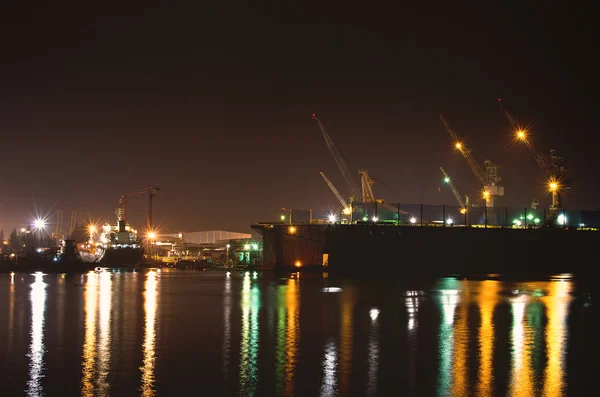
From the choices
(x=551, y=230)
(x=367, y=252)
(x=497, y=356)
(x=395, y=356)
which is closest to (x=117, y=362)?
(x=395, y=356)

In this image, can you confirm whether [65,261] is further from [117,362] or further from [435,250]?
[117,362]

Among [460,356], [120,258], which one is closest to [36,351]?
[460,356]

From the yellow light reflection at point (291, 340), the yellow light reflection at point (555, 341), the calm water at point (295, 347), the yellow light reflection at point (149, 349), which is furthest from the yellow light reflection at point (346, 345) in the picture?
the yellow light reflection at point (555, 341)

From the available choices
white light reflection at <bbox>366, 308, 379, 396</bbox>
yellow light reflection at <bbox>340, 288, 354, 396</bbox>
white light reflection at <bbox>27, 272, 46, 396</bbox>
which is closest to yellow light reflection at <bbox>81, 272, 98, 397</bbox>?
white light reflection at <bbox>27, 272, 46, 396</bbox>

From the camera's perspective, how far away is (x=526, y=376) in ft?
63.7

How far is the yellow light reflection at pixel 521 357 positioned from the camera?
1795 cm

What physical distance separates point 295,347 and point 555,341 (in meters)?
9.95

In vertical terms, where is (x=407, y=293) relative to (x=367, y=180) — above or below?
below

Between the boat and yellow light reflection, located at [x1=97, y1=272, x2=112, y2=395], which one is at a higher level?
the boat

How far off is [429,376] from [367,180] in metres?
117

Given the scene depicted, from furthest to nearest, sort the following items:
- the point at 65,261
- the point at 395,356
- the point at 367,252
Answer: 1. the point at 65,261
2. the point at 367,252
3. the point at 395,356

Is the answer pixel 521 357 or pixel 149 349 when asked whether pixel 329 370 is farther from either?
pixel 149 349

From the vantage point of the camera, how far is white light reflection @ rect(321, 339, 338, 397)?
17.7 meters

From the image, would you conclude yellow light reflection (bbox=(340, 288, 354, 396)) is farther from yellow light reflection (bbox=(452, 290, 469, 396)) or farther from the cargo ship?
the cargo ship
